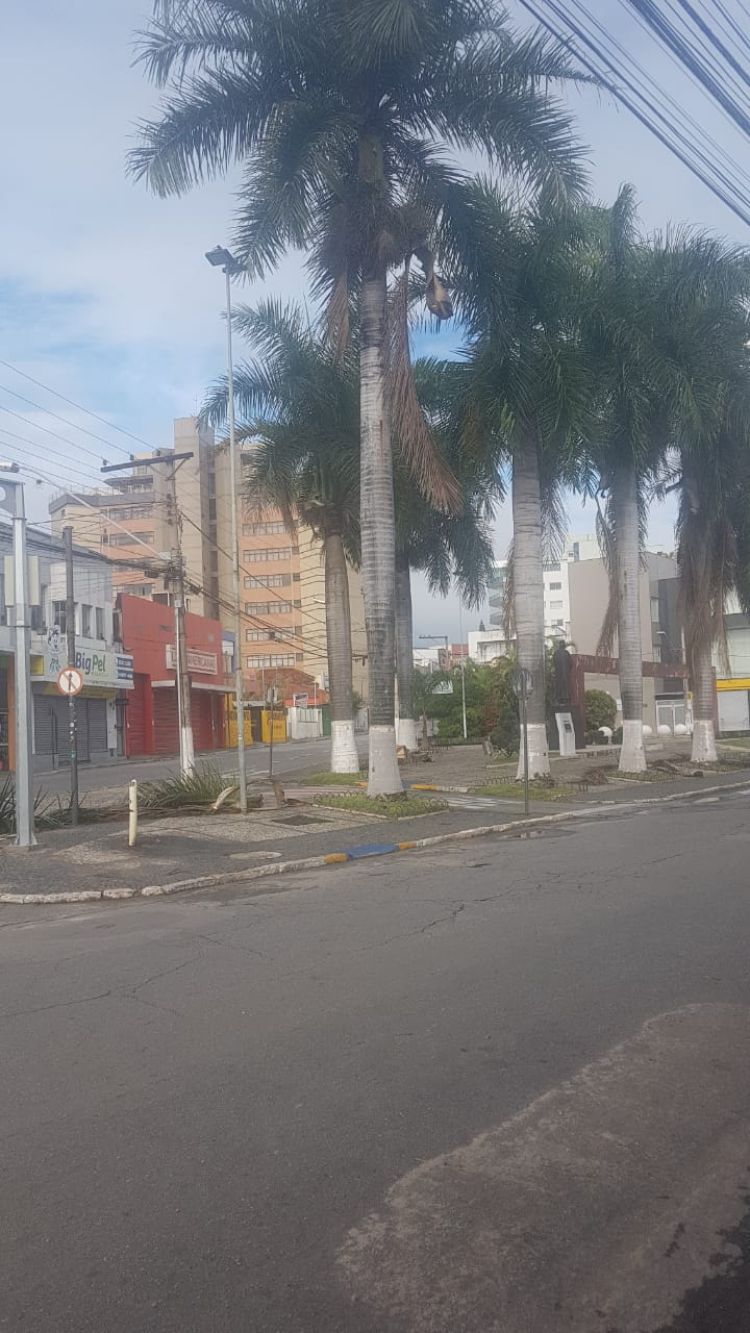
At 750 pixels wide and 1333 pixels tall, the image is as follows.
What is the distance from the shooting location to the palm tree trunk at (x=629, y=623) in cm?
2656

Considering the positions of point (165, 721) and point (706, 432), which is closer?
point (706, 432)

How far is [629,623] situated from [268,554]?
222 ft

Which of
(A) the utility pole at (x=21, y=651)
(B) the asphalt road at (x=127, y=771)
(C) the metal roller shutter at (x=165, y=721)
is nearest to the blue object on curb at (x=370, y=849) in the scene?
(A) the utility pole at (x=21, y=651)

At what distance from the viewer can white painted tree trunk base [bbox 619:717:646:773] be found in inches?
1046

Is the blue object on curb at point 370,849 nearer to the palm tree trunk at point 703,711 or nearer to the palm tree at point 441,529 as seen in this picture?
the palm tree at point 441,529

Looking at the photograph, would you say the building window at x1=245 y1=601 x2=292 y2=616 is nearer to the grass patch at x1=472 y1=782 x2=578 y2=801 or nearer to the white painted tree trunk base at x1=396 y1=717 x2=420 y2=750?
the white painted tree trunk base at x1=396 y1=717 x2=420 y2=750

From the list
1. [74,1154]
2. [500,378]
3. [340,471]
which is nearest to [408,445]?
[500,378]

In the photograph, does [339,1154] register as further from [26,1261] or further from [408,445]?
[408,445]

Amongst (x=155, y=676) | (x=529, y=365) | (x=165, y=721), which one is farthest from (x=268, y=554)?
(x=529, y=365)

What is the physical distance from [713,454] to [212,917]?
70.5 ft

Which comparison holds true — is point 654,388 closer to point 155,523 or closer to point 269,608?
point 155,523

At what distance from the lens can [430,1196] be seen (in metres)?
4.08

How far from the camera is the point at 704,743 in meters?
30.1

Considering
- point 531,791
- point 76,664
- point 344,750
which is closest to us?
point 531,791
